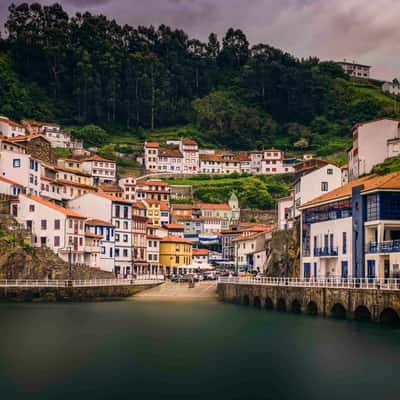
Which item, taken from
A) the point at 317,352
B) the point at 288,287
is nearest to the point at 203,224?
the point at 288,287

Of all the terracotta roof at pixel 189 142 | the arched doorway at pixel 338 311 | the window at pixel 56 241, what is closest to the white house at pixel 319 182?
the window at pixel 56 241

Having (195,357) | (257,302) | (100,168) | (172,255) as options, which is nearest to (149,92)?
(100,168)

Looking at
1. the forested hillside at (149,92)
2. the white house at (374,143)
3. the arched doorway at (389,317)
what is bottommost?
the arched doorway at (389,317)

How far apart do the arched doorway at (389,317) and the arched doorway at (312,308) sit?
30.7 feet

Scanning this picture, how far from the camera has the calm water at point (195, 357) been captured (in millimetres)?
33406

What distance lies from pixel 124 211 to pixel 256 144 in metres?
78.2

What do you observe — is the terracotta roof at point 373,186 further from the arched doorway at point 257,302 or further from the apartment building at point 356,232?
the arched doorway at point 257,302

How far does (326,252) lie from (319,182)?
16088 mm

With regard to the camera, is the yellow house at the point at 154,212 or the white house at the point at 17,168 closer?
the white house at the point at 17,168

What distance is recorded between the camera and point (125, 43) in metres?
194

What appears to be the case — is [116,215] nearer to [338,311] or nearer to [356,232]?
[356,232]

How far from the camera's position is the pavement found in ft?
267

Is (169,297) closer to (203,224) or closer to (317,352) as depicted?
(317,352)

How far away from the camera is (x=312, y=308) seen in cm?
6025
